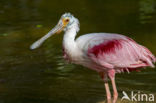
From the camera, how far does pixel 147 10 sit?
12859mm

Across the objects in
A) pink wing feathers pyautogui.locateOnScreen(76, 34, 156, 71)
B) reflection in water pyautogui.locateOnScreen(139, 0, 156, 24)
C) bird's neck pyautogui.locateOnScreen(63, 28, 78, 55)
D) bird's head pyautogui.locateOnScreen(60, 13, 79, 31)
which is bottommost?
pink wing feathers pyautogui.locateOnScreen(76, 34, 156, 71)

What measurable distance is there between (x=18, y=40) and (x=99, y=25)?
89.0 inches

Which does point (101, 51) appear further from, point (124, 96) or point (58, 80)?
point (58, 80)

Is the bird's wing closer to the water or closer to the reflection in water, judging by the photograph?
the water

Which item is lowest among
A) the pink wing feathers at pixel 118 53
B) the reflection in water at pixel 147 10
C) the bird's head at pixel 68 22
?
the pink wing feathers at pixel 118 53

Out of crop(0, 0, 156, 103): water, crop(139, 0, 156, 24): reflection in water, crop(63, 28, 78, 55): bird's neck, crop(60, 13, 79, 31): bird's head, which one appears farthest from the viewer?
crop(139, 0, 156, 24): reflection in water

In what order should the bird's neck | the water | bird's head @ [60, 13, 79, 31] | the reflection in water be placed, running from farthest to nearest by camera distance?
the reflection in water < the water < bird's head @ [60, 13, 79, 31] < the bird's neck

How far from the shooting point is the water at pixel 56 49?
690 cm

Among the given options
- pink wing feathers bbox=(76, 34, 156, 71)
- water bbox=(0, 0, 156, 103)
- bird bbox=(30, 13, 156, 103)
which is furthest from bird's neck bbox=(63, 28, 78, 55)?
water bbox=(0, 0, 156, 103)

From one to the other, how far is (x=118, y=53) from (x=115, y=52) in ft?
0.14

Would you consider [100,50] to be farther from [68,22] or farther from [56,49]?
[56,49]

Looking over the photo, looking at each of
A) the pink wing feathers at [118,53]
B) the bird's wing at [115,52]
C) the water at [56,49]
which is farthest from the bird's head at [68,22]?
the water at [56,49]

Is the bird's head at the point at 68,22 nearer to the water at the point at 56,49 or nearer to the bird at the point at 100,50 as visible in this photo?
the bird at the point at 100,50

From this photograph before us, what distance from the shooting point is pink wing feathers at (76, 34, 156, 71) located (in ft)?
19.2
